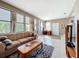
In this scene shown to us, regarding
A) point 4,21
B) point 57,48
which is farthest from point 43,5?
point 57,48

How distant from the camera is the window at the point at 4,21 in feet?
16.7

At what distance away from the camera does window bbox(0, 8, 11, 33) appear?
5.08m

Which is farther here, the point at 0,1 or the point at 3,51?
the point at 0,1

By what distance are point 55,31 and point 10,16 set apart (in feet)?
28.0

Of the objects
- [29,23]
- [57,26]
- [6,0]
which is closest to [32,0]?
[6,0]

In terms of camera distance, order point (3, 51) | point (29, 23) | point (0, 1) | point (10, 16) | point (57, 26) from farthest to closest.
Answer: point (57, 26)
point (29, 23)
point (10, 16)
point (0, 1)
point (3, 51)

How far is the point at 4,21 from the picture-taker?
5.26 m

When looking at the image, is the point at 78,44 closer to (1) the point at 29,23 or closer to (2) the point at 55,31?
(1) the point at 29,23

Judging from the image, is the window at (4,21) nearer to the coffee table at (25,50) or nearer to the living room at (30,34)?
the living room at (30,34)

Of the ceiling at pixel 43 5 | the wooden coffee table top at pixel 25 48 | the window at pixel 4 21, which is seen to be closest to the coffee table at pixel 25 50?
the wooden coffee table top at pixel 25 48

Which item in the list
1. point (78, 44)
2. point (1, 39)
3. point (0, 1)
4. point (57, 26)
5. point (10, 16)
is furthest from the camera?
point (57, 26)

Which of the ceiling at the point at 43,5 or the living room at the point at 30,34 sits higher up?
the ceiling at the point at 43,5

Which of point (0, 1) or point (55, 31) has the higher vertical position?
point (0, 1)

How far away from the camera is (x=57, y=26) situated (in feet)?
42.5
